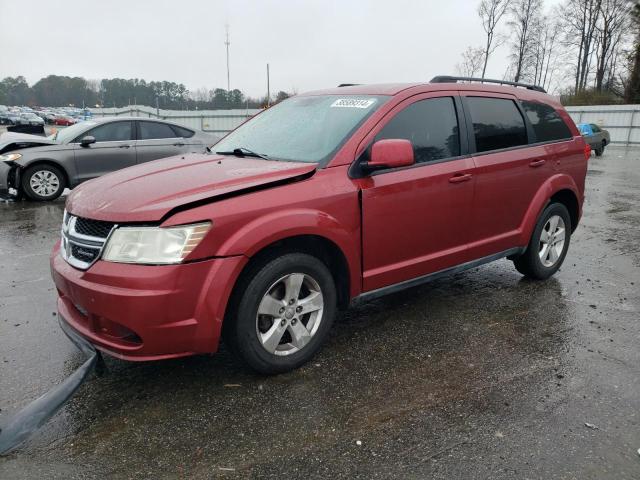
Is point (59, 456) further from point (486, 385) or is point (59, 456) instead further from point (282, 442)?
point (486, 385)

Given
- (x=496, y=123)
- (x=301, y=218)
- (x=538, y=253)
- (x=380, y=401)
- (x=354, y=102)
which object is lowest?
(x=380, y=401)

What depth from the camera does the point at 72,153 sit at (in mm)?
9539

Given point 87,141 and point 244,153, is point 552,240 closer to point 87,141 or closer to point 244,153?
point 244,153

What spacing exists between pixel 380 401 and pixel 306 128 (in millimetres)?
2049

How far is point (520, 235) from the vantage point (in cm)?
469

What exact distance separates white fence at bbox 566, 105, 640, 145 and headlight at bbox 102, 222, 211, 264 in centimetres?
3294

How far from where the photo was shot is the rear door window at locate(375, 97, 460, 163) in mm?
3756

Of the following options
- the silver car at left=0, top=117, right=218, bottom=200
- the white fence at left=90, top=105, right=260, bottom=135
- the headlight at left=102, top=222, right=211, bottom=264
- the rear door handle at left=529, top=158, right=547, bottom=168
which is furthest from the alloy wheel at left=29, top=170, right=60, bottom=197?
the white fence at left=90, top=105, right=260, bottom=135

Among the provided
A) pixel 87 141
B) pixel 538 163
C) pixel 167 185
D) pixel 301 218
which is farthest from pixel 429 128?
pixel 87 141

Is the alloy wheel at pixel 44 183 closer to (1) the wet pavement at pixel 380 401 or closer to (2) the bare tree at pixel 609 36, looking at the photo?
(1) the wet pavement at pixel 380 401

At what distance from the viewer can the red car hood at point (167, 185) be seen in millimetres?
2785

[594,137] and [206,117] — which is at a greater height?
[206,117]

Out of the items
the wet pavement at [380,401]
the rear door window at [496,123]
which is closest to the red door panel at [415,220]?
the rear door window at [496,123]

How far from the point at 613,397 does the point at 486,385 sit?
0.72 meters
